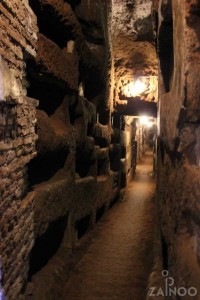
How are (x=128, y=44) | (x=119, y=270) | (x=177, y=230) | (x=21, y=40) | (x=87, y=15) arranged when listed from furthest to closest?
(x=128, y=44) → (x=87, y=15) → (x=119, y=270) → (x=21, y=40) → (x=177, y=230)

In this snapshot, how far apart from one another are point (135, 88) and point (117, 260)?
4.86 meters

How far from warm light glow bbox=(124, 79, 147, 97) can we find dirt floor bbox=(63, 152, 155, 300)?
323 centimetres

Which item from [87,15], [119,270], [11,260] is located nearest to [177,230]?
[11,260]

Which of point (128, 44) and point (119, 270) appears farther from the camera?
point (128, 44)

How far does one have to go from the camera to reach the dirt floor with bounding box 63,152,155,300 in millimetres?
4078

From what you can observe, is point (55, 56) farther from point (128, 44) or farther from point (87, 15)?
point (128, 44)

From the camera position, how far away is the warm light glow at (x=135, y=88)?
814 cm

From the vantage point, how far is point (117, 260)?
499 centimetres

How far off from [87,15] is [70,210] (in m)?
3.63

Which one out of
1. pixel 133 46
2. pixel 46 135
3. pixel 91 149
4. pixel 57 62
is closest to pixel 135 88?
pixel 133 46

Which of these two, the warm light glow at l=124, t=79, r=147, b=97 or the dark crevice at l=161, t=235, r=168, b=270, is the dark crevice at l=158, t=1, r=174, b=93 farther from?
the warm light glow at l=124, t=79, r=147, b=97

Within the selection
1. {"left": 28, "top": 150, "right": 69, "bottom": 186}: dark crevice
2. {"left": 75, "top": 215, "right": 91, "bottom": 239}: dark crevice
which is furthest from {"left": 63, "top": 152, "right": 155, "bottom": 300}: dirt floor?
{"left": 28, "top": 150, "right": 69, "bottom": 186}: dark crevice

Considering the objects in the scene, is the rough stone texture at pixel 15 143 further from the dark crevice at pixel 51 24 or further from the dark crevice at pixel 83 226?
the dark crevice at pixel 83 226

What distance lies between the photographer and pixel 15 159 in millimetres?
2967
